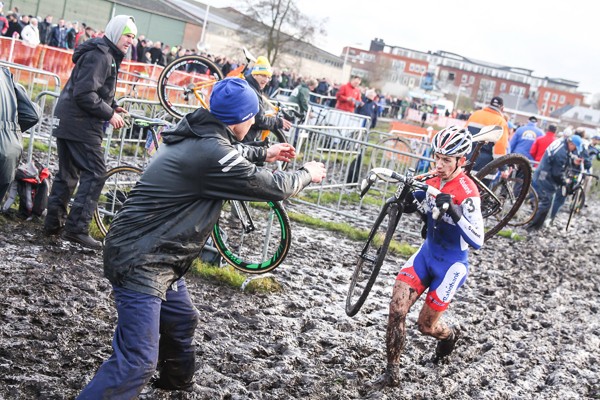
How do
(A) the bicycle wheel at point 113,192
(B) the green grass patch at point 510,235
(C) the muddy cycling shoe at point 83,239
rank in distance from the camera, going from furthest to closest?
(B) the green grass patch at point 510,235 < (A) the bicycle wheel at point 113,192 < (C) the muddy cycling shoe at point 83,239

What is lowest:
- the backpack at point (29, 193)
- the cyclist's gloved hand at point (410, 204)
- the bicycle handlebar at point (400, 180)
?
the backpack at point (29, 193)

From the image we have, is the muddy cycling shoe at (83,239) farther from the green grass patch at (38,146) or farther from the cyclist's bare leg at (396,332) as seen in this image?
the green grass patch at (38,146)

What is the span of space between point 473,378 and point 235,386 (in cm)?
238

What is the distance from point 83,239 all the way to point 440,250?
3.85 m

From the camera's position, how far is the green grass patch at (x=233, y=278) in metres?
8.04

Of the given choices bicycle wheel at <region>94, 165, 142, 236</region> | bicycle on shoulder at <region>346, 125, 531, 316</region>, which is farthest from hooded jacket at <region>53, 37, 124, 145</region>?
bicycle on shoulder at <region>346, 125, 531, 316</region>

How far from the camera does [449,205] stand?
235 inches

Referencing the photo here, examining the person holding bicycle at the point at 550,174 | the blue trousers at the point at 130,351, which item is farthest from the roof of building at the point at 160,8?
the blue trousers at the point at 130,351

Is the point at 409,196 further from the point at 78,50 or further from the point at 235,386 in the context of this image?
the point at 78,50

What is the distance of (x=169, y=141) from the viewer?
4.56 metres

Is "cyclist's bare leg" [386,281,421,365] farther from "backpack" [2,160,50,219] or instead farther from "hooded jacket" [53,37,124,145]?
"backpack" [2,160,50,219]

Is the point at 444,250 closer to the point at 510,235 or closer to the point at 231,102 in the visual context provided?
the point at 231,102

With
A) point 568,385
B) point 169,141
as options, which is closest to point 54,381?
point 169,141

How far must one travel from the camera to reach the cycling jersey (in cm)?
630
